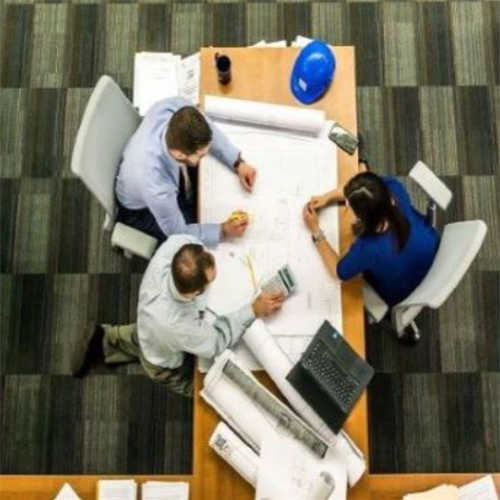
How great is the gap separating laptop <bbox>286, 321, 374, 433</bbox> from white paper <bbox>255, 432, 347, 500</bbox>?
4.2 inches

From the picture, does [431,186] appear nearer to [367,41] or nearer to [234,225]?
[234,225]

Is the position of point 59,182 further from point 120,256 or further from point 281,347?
point 281,347

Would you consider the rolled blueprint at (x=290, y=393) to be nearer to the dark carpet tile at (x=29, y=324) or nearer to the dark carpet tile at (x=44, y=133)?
the dark carpet tile at (x=29, y=324)

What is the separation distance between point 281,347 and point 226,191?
534mm

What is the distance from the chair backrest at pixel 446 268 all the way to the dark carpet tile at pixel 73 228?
4.73 feet

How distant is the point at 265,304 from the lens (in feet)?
6.45

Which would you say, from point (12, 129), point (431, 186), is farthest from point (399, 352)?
point (12, 129)

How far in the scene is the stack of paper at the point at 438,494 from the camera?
6.26ft

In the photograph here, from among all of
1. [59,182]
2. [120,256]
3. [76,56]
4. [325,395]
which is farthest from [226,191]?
[76,56]

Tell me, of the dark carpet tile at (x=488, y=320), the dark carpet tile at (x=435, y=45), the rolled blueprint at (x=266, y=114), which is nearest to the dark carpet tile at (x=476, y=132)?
the dark carpet tile at (x=435, y=45)

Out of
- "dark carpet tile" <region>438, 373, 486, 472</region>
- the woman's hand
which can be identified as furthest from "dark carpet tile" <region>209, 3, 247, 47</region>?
"dark carpet tile" <region>438, 373, 486, 472</region>

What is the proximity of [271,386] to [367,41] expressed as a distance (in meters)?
1.98

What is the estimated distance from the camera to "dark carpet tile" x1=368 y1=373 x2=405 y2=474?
9.02 feet

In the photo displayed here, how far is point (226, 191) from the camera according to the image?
2152 millimetres
